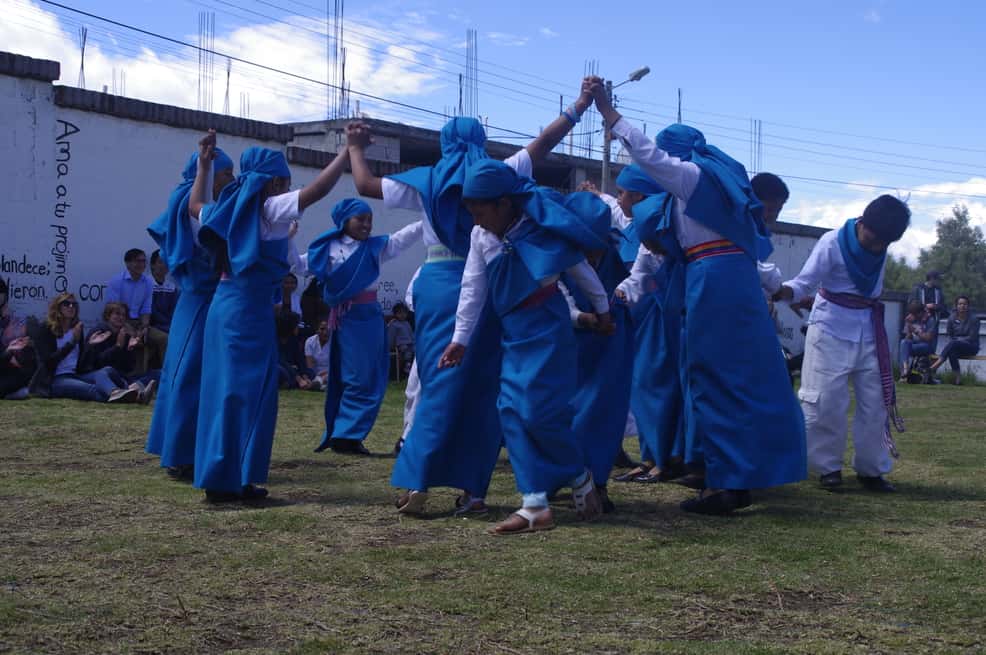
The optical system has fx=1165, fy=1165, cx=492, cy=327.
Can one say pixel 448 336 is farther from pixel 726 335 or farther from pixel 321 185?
pixel 726 335

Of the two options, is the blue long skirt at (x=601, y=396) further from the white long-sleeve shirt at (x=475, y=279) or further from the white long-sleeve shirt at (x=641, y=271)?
the white long-sleeve shirt at (x=475, y=279)

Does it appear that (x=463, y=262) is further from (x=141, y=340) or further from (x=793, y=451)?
(x=141, y=340)

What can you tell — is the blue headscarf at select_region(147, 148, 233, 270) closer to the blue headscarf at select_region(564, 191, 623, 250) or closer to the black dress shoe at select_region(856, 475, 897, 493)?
the blue headscarf at select_region(564, 191, 623, 250)

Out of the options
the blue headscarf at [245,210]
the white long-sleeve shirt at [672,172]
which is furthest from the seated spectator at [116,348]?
the white long-sleeve shirt at [672,172]

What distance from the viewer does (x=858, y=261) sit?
7000 mm

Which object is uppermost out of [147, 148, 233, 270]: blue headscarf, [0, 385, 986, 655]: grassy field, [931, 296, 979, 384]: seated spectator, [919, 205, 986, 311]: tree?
[919, 205, 986, 311]: tree

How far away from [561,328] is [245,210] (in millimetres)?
1923

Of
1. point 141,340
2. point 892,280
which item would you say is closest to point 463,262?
point 141,340

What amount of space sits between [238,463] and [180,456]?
2.84 feet

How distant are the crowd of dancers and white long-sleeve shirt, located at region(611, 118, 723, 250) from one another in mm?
12

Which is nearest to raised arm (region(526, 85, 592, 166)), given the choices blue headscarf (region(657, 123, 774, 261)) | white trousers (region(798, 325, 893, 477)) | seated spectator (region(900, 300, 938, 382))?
blue headscarf (region(657, 123, 774, 261))

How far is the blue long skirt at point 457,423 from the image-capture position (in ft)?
18.6

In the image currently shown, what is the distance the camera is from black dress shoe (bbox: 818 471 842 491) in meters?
7.01

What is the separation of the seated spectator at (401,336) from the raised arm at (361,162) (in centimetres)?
978
